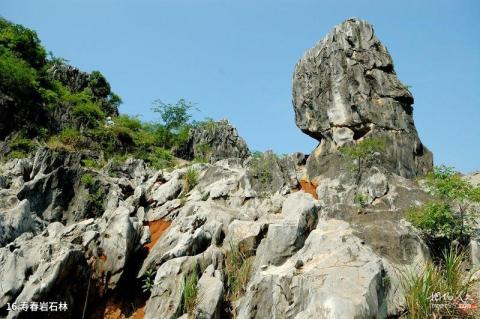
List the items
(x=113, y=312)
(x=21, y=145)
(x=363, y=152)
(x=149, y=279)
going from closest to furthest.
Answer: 1. (x=113, y=312)
2. (x=149, y=279)
3. (x=363, y=152)
4. (x=21, y=145)

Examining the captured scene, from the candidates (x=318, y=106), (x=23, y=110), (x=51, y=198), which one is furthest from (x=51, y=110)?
(x=318, y=106)

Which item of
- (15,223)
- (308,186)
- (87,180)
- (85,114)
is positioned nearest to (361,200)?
(308,186)

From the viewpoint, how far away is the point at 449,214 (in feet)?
34.4

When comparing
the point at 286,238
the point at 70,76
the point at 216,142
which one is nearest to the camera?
the point at 286,238

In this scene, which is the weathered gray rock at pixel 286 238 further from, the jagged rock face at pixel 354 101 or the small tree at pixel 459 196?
the jagged rock face at pixel 354 101

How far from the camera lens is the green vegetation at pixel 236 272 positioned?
9.43 m

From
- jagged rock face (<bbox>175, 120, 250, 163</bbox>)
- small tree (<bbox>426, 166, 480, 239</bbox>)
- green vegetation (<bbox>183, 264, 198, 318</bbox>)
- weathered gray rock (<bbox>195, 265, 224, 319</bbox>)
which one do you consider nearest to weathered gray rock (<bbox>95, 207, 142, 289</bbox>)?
green vegetation (<bbox>183, 264, 198, 318</bbox>)

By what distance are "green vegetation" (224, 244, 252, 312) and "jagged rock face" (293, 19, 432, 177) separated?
1018 cm

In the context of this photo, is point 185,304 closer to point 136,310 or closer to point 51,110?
point 136,310

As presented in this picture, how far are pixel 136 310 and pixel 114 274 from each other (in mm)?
1028

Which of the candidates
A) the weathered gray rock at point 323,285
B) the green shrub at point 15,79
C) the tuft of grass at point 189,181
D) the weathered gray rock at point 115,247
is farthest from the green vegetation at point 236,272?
the green shrub at point 15,79

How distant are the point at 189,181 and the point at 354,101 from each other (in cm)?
937

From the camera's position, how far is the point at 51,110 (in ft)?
87.6

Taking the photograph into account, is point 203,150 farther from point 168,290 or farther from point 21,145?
point 168,290
